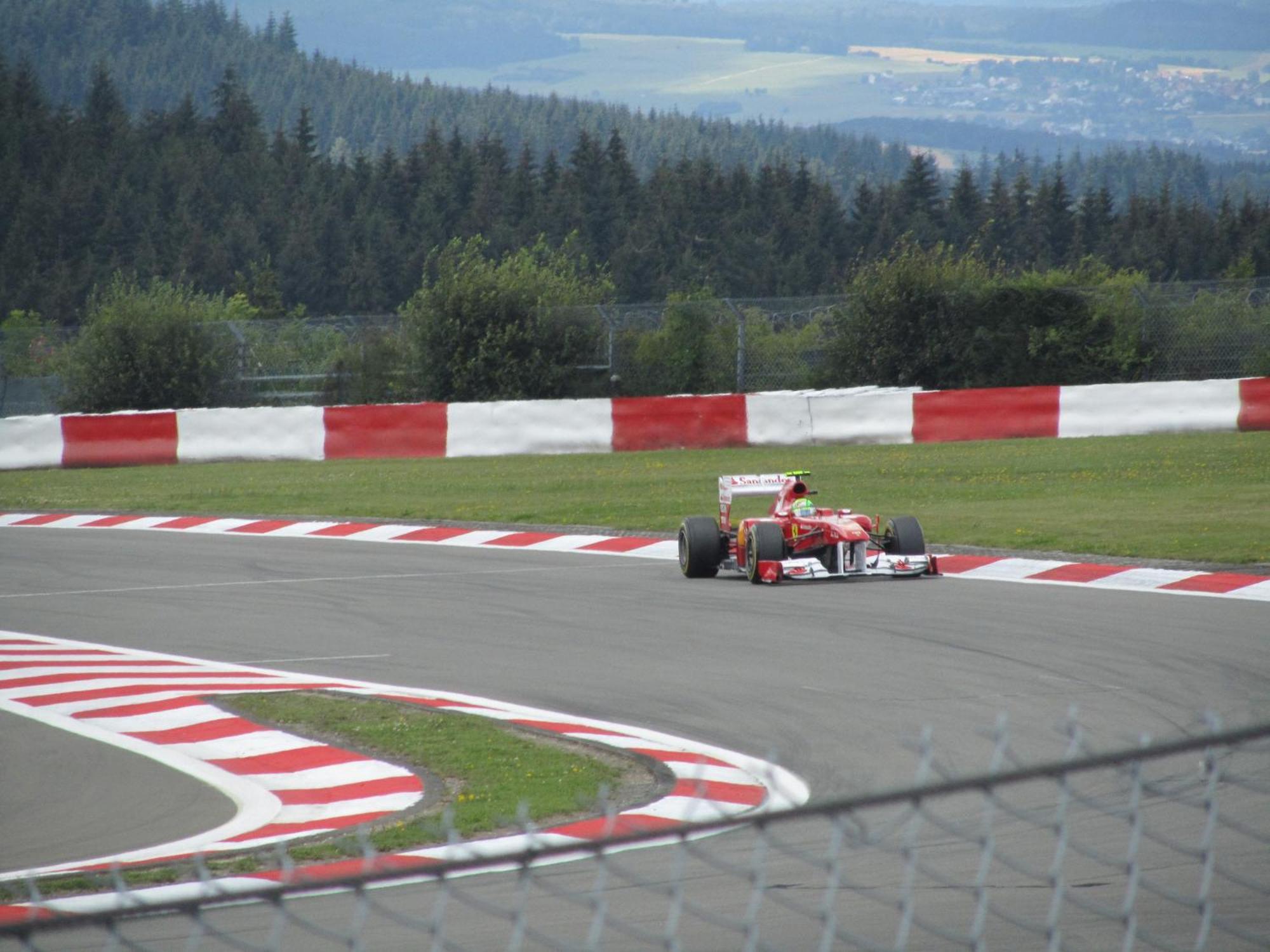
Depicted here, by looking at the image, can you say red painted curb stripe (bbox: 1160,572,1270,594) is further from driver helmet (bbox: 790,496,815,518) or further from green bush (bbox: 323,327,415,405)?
green bush (bbox: 323,327,415,405)

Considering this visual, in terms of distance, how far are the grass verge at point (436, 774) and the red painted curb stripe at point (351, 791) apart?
0.34ft

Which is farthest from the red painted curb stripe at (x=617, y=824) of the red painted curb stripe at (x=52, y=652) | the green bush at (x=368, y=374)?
the green bush at (x=368, y=374)

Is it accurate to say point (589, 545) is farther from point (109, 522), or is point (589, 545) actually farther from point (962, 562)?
point (109, 522)

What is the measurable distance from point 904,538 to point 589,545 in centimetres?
370

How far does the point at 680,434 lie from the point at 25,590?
11.8 metres

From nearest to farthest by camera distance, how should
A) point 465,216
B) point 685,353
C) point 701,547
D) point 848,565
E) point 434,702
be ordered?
point 434,702 → point 848,565 → point 701,547 → point 685,353 → point 465,216

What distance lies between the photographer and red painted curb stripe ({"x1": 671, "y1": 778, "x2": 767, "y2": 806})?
20.1 feet

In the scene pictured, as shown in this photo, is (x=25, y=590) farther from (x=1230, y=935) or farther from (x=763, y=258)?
(x=763, y=258)

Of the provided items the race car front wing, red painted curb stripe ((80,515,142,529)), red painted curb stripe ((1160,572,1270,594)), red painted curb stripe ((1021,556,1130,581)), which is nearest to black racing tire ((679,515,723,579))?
the race car front wing

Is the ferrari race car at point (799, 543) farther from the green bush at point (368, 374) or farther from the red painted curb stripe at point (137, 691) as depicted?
the green bush at point (368, 374)

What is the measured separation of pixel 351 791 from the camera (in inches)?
256

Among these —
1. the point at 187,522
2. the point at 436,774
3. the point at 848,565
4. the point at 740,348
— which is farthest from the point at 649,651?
the point at 740,348

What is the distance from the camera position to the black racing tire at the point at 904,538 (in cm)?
1223

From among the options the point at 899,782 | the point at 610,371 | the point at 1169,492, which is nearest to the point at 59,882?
the point at 899,782
